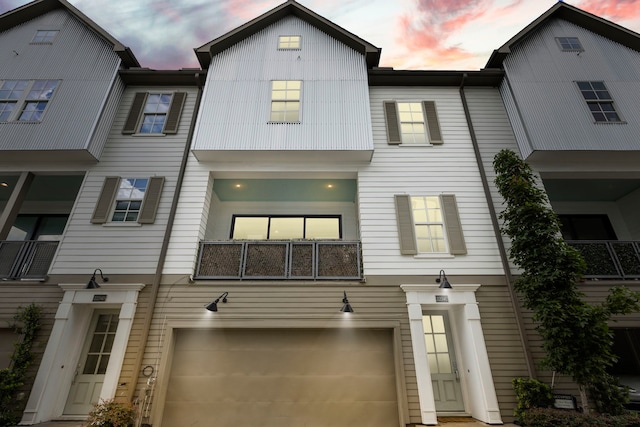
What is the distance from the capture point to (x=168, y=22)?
13.6 metres

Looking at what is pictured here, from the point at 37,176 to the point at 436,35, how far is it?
16710 mm

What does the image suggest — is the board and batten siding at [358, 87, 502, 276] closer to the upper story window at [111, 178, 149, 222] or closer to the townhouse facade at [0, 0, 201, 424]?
the townhouse facade at [0, 0, 201, 424]

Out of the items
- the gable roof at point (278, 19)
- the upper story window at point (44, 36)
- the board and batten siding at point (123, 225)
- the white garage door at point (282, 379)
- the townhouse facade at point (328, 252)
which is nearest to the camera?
the white garage door at point (282, 379)

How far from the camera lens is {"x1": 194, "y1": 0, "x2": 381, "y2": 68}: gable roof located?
9.84 meters

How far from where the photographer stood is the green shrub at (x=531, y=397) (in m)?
6.09

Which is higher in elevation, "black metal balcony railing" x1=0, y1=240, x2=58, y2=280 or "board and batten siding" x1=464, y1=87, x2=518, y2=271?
"board and batten siding" x1=464, y1=87, x2=518, y2=271

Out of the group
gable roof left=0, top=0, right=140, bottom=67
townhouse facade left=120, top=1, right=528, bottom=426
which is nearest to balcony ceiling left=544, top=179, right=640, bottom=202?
townhouse facade left=120, top=1, right=528, bottom=426

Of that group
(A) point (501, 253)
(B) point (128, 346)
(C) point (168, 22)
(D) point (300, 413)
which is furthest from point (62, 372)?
(C) point (168, 22)

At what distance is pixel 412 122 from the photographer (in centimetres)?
964

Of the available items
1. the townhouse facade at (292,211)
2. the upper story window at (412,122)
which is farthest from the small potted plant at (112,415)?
the upper story window at (412,122)

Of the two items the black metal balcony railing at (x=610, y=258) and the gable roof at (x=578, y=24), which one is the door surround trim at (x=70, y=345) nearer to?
the black metal balcony railing at (x=610, y=258)

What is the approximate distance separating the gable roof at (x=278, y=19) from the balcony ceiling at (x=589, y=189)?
7.75 meters

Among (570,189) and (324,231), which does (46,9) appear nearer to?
(324,231)

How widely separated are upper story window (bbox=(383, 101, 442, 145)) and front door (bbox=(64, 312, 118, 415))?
32.1 feet
